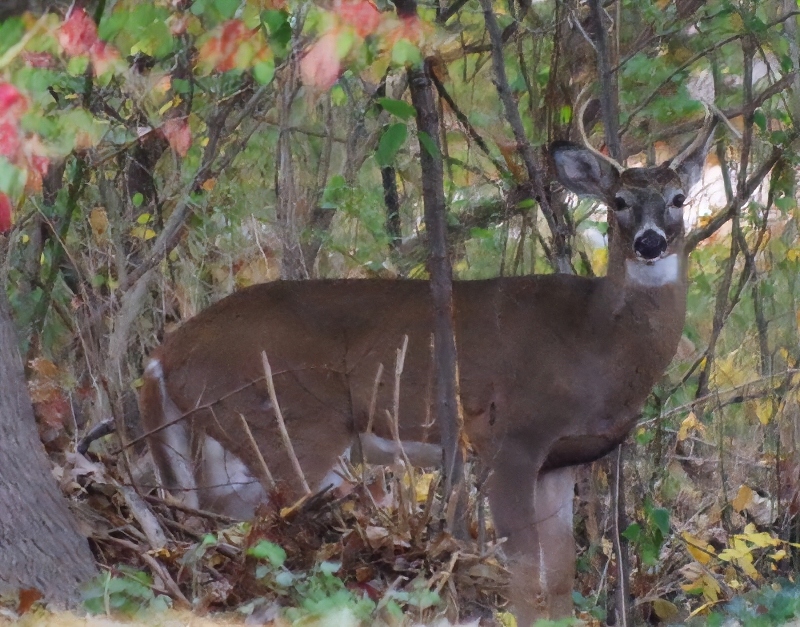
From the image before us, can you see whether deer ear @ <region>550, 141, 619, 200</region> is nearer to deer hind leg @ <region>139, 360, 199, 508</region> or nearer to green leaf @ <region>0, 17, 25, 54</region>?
deer hind leg @ <region>139, 360, 199, 508</region>

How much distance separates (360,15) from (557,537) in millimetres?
3044

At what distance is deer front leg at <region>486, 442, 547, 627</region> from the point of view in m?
5.47

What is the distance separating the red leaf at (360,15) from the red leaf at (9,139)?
1.05 meters

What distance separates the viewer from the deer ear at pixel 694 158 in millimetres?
5719

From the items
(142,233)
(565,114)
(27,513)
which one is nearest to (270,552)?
(27,513)

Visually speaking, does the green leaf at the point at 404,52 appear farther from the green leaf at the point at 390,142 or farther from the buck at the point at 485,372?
the buck at the point at 485,372

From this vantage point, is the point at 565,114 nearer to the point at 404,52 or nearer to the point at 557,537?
the point at 557,537

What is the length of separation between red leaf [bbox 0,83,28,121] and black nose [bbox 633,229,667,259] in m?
2.89

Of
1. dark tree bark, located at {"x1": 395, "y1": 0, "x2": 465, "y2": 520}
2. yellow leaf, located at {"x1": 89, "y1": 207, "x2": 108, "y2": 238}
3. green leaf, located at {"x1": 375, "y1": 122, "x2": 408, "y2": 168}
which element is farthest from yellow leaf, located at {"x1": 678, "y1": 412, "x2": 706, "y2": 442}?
yellow leaf, located at {"x1": 89, "y1": 207, "x2": 108, "y2": 238}

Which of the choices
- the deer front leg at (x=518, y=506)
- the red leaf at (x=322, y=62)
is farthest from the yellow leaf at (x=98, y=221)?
the deer front leg at (x=518, y=506)

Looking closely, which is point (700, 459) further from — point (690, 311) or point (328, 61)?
point (328, 61)

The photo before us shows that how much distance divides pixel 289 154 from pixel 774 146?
2507 millimetres

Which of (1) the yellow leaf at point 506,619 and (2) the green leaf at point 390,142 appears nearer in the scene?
(2) the green leaf at point 390,142

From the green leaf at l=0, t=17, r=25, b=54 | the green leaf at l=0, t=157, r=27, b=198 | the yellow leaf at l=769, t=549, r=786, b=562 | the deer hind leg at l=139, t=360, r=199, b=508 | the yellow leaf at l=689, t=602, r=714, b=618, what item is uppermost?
the green leaf at l=0, t=17, r=25, b=54
